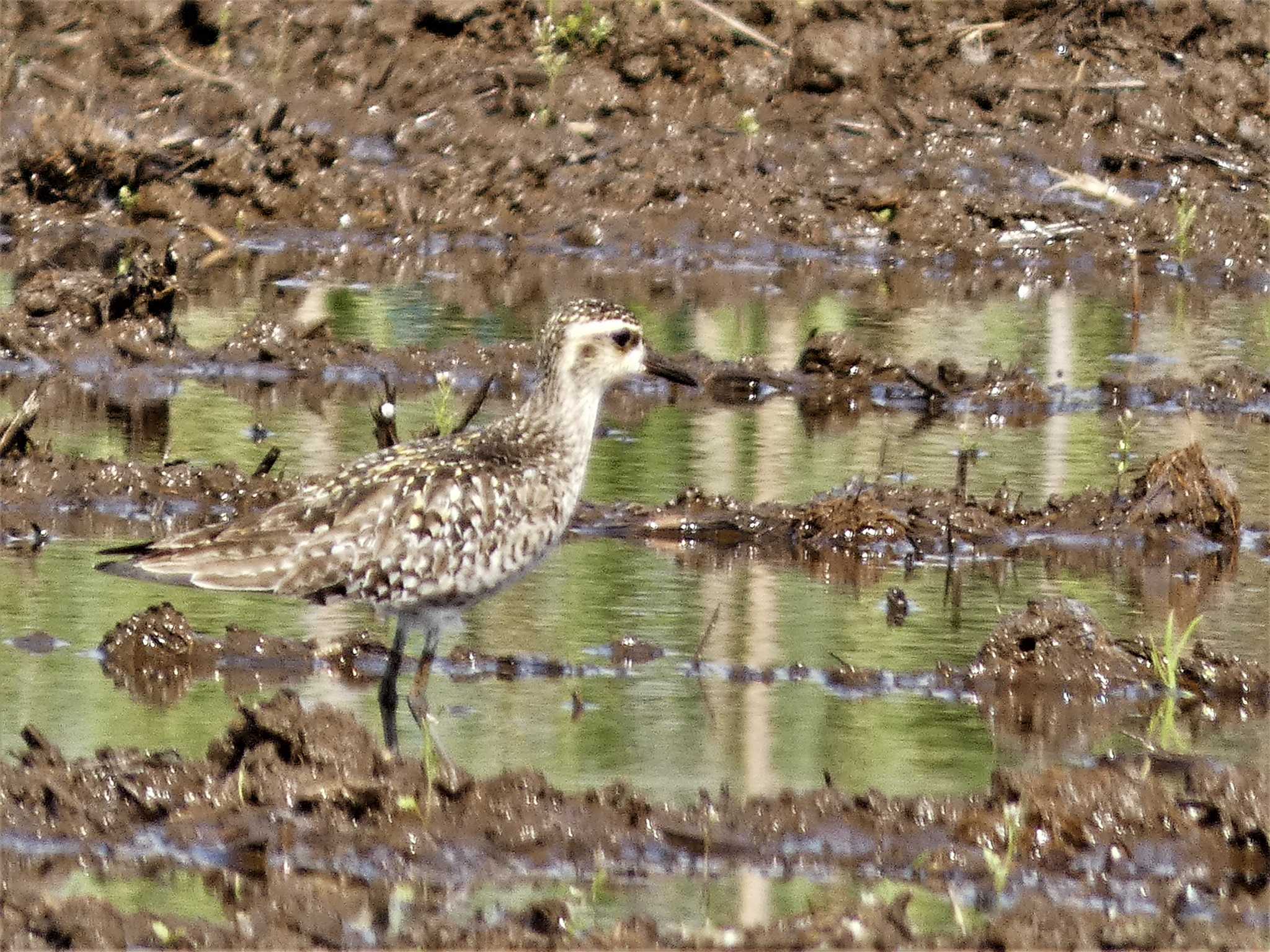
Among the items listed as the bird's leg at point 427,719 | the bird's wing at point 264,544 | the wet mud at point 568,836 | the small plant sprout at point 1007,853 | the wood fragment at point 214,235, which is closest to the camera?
the wet mud at point 568,836

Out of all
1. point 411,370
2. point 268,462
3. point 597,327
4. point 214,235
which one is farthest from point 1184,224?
point 597,327

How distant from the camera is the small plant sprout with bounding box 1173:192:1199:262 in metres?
19.0

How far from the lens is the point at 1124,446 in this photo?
12.3 metres

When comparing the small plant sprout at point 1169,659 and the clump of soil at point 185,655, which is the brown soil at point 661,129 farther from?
the small plant sprout at point 1169,659

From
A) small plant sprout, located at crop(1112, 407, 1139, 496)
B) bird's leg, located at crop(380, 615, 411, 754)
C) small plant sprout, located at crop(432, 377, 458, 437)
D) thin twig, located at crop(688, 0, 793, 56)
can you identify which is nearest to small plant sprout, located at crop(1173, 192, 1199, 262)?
thin twig, located at crop(688, 0, 793, 56)

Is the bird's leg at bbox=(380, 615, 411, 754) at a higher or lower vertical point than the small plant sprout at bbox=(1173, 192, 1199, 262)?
lower

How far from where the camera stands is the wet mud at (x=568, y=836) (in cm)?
668

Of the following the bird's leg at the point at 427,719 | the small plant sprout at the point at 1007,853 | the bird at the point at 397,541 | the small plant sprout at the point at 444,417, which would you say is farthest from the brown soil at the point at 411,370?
the small plant sprout at the point at 1007,853

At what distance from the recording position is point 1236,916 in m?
6.75

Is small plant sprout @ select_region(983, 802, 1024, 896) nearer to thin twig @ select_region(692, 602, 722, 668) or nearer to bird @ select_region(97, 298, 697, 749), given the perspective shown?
thin twig @ select_region(692, 602, 722, 668)

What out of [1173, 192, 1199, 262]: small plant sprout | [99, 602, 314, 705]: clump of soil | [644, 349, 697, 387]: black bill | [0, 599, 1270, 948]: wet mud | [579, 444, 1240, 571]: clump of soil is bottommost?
[0, 599, 1270, 948]: wet mud

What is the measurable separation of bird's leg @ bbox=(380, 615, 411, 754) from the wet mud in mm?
836

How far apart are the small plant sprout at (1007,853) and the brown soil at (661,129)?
486 inches

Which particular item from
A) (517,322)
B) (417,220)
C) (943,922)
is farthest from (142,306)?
(943,922)
